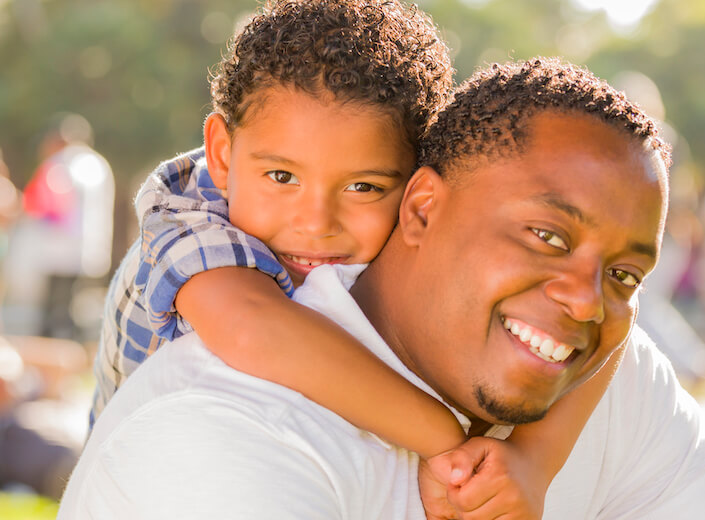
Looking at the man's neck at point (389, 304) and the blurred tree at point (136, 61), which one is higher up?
the man's neck at point (389, 304)

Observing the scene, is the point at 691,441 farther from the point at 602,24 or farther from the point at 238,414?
the point at 602,24

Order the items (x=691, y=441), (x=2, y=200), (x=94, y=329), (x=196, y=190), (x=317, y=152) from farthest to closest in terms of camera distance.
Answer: (x=94, y=329) < (x=2, y=200) < (x=196, y=190) < (x=691, y=441) < (x=317, y=152)

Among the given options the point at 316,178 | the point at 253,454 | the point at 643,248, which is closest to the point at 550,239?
the point at 643,248

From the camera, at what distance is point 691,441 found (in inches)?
99.3

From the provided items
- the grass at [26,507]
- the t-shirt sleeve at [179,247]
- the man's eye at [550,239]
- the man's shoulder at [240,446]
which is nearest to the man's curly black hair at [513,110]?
the man's eye at [550,239]

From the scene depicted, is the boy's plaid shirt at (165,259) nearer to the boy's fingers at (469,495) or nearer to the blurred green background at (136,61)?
the boy's fingers at (469,495)

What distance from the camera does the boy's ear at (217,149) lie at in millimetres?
2643

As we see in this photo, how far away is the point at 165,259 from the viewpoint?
228cm

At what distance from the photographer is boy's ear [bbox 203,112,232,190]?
2.64 m

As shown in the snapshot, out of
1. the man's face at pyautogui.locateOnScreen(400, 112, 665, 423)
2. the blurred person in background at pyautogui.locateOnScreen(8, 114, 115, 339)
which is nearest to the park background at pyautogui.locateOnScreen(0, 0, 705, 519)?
the blurred person in background at pyautogui.locateOnScreen(8, 114, 115, 339)

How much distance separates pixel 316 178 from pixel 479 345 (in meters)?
0.65

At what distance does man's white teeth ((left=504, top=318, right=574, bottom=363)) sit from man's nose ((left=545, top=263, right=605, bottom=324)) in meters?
0.09

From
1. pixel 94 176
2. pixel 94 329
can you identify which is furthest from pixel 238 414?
pixel 94 329

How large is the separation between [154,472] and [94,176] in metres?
8.90
